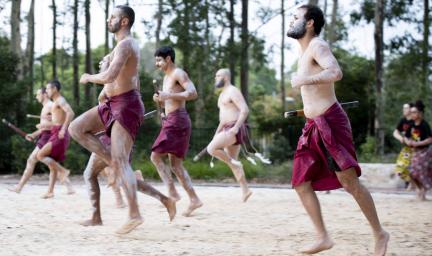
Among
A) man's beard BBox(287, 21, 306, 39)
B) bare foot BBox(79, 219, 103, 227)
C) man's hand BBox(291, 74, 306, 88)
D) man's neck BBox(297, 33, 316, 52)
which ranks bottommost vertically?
bare foot BBox(79, 219, 103, 227)

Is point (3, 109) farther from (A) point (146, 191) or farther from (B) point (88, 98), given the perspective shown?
(A) point (146, 191)

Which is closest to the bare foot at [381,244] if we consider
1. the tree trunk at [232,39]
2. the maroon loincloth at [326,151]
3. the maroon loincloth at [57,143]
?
the maroon loincloth at [326,151]

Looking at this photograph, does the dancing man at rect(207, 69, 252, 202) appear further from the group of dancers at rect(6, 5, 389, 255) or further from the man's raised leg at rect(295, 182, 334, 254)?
the man's raised leg at rect(295, 182, 334, 254)

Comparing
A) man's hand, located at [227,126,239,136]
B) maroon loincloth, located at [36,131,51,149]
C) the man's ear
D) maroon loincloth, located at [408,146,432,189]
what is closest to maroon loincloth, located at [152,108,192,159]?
man's hand, located at [227,126,239,136]

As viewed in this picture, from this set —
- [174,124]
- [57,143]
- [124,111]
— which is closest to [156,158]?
[174,124]

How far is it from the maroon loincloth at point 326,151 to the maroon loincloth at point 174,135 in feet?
10.1

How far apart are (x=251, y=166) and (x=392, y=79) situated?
1157 cm

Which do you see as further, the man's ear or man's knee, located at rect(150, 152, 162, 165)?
man's knee, located at rect(150, 152, 162, 165)

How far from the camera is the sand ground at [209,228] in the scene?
5.22 metres

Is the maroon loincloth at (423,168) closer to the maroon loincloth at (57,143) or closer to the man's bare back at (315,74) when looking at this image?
the maroon loincloth at (57,143)

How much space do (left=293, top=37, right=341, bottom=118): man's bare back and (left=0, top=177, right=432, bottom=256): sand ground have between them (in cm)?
113

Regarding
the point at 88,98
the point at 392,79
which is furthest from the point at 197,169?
Result: the point at 392,79

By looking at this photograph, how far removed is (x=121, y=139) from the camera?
19.7 feet

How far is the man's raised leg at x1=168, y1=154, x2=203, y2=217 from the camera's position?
7797 millimetres
